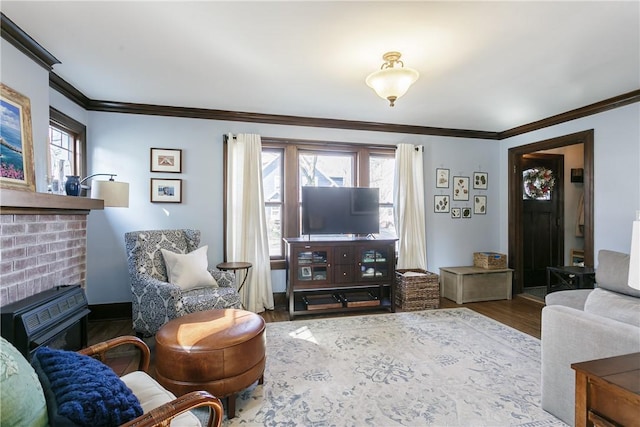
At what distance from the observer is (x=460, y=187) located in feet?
16.2

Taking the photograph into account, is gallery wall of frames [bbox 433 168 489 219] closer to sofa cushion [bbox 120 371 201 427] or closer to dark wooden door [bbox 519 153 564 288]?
dark wooden door [bbox 519 153 564 288]

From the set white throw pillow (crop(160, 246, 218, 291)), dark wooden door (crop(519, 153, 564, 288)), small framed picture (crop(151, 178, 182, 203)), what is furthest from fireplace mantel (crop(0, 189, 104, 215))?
dark wooden door (crop(519, 153, 564, 288))

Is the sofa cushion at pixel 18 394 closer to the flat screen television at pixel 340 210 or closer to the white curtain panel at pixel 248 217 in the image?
the white curtain panel at pixel 248 217

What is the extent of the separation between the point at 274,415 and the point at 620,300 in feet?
7.43

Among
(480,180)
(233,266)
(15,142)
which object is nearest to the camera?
(15,142)

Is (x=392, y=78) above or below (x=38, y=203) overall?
above

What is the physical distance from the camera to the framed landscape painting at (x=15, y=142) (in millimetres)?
2115

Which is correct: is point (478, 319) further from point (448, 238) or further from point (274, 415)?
point (274, 415)

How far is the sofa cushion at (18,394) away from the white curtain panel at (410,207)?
401cm

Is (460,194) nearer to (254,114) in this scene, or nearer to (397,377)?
(254,114)

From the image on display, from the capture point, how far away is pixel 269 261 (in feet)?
13.4

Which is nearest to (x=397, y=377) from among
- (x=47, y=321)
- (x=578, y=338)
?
(x=578, y=338)

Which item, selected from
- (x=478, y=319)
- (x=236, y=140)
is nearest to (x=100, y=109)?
(x=236, y=140)

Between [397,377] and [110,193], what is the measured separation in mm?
2975
